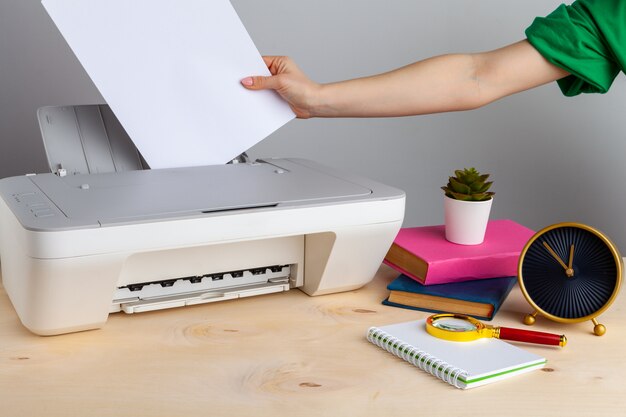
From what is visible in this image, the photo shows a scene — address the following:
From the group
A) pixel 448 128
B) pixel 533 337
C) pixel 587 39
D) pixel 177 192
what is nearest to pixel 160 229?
pixel 177 192

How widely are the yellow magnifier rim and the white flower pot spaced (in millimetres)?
217

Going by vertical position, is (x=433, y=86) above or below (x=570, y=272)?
above

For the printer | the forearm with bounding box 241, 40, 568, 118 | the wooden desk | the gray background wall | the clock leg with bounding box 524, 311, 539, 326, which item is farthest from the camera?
the gray background wall

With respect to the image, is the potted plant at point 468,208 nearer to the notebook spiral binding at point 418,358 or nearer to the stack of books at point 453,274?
the stack of books at point 453,274

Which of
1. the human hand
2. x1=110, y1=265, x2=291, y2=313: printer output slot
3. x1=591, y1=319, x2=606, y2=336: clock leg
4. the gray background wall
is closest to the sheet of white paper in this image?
the human hand

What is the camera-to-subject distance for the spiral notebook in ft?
2.78

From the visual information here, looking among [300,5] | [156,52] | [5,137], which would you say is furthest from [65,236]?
[300,5]

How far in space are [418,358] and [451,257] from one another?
259 millimetres

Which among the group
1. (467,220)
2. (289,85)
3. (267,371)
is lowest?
(267,371)

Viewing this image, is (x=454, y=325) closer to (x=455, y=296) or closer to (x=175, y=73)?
(x=455, y=296)

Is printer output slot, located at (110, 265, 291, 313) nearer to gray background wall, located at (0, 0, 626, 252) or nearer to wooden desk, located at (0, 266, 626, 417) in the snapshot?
wooden desk, located at (0, 266, 626, 417)

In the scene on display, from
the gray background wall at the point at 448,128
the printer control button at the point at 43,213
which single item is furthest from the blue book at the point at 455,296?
the gray background wall at the point at 448,128

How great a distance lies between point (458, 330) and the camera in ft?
3.10

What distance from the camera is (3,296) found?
1.10m
